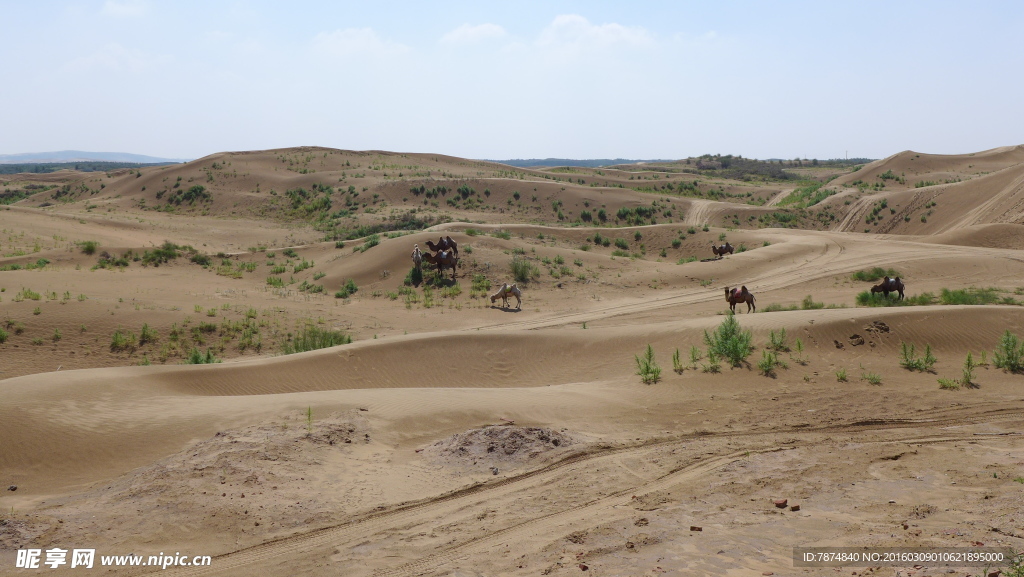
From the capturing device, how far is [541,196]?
50.8 meters

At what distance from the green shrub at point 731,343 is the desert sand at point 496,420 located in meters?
0.30

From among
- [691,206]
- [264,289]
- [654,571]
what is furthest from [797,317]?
[691,206]

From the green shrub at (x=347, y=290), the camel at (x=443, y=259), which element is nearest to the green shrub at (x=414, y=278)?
the camel at (x=443, y=259)

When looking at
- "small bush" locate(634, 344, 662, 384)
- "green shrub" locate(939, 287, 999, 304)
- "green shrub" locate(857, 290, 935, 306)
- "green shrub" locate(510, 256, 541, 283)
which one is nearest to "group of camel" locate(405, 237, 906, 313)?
"green shrub" locate(857, 290, 935, 306)

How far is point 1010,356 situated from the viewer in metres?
13.4

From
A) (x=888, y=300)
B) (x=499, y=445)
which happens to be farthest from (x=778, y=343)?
(x=888, y=300)

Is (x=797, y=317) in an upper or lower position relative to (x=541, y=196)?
lower

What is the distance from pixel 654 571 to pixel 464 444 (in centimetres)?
422

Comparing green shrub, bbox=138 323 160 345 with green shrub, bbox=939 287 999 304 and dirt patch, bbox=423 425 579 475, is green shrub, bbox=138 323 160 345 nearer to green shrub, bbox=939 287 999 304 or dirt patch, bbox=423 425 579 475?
dirt patch, bbox=423 425 579 475

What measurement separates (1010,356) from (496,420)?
9972 millimetres

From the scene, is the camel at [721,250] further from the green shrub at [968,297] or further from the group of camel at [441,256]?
the group of camel at [441,256]

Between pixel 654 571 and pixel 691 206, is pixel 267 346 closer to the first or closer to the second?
pixel 654 571

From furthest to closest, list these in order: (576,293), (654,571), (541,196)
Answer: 1. (541,196)
2. (576,293)
3. (654,571)

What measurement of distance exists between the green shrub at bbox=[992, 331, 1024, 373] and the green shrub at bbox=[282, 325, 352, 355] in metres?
14.2
